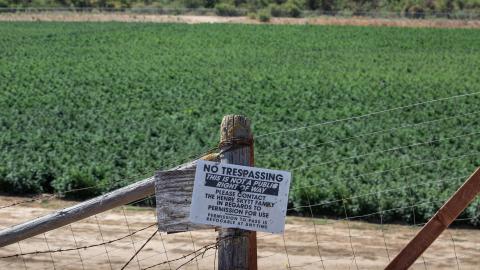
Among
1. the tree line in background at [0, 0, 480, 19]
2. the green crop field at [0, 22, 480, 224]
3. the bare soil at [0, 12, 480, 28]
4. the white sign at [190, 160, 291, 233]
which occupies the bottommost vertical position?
the tree line in background at [0, 0, 480, 19]

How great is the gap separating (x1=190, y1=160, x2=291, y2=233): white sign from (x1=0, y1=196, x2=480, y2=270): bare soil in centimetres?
404

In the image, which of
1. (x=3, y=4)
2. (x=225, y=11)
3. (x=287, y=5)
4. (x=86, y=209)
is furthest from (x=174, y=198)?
(x=3, y=4)

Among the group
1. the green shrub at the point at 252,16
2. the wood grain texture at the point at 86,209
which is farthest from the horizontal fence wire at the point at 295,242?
the green shrub at the point at 252,16

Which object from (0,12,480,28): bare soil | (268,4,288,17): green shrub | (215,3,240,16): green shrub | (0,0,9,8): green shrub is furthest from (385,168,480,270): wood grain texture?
(0,0,9,8): green shrub

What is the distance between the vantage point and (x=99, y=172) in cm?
1505

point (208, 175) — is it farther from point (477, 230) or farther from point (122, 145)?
point (122, 145)

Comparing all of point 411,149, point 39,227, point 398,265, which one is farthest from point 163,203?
point 411,149

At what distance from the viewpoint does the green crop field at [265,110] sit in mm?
14133

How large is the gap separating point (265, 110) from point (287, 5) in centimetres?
7424

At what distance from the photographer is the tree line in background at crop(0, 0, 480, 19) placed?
93.4 m

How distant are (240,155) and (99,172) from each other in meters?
10.4

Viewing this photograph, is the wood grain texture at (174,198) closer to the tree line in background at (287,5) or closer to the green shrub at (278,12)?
the tree line in background at (287,5)

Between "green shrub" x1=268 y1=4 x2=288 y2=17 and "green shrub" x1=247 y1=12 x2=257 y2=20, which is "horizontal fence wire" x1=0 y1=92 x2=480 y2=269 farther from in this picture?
"green shrub" x1=268 y1=4 x2=288 y2=17

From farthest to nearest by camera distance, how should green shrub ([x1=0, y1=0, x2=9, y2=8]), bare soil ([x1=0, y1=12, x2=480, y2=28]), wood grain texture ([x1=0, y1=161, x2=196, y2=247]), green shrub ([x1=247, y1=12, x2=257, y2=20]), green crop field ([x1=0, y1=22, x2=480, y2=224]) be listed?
green shrub ([x1=0, y1=0, x2=9, y2=8])
green shrub ([x1=247, y1=12, x2=257, y2=20])
bare soil ([x1=0, y1=12, x2=480, y2=28])
green crop field ([x1=0, y1=22, x2=480, y2=224])
wood grain texture ([x1=0, y1=161, x2=196, y2=247])
